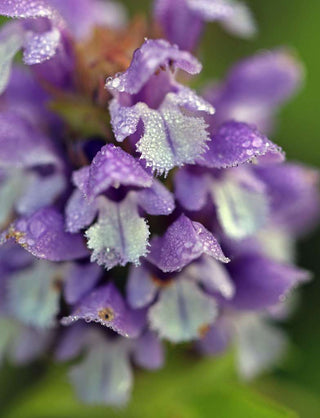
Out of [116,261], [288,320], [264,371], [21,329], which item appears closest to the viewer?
[116,261]

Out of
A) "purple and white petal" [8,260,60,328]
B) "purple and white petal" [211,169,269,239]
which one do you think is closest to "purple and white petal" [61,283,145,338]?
"purple and white petal" [8,260,60,328]

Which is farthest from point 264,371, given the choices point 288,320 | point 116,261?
point 116,261

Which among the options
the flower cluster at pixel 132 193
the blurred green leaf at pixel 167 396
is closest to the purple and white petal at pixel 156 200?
the flower cluster at pixel 132 193

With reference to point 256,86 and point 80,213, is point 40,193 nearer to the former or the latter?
point 80,213

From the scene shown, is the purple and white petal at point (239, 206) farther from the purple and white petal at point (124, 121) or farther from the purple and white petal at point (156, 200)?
the purple and white petal at point (124, 121)

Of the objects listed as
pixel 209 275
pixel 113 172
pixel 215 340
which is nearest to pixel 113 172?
pixel 113 172

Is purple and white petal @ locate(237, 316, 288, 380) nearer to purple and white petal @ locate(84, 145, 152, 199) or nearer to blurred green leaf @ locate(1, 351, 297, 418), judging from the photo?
blurred green leaf @ locate(1, 351, 297, 418)

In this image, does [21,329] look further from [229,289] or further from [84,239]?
[229,289]
